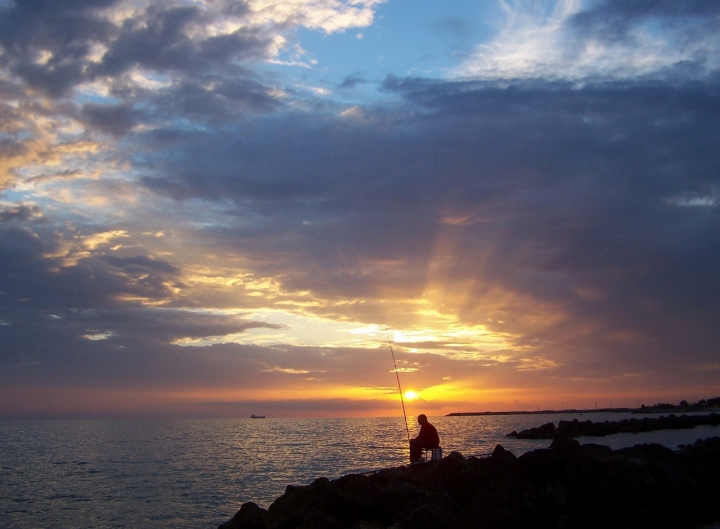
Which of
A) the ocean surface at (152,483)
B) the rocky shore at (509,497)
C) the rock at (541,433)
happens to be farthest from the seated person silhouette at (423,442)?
the rock at (541,433)

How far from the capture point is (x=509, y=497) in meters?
10.5

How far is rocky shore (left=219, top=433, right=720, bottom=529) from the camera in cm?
1035

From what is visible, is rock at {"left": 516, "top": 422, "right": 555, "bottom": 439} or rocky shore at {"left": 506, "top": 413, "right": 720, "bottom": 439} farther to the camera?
rock at {"left": 516, "top": 422, "right": 555, "bottom": 439}

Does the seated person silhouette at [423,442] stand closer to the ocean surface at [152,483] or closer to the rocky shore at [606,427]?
the ocean surface at [152,483]

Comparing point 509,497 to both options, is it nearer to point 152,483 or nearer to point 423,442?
point 423,442

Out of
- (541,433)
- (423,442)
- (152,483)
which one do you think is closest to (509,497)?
(423,442)

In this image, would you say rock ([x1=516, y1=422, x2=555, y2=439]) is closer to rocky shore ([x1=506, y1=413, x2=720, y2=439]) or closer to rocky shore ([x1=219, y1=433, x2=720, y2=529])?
rocky shore ([x1=506, y1=413, x2=720, y2=439])

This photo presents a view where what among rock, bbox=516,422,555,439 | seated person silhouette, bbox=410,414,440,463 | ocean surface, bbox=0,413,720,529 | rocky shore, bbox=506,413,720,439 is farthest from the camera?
rock, bbox=516,422,555,439

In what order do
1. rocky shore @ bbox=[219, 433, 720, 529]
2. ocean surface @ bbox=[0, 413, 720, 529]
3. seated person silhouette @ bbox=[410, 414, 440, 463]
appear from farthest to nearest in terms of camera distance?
ocean surface @ bbox=[0, 413, 720, 529], seated person silhouette @ bbox=[410, 414, 440, 463], rocky shore @ bbox=[219, 433, 720, 529]

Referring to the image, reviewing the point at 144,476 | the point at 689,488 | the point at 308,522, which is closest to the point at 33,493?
the point at 144,476

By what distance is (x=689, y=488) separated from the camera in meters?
13.6

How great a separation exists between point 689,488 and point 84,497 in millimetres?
22387

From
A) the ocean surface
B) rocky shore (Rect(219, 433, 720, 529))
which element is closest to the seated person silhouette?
rocky shore (Rect(219, 433, 720, 529))

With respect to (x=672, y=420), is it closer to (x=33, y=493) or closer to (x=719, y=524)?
(x=719, y=524)
